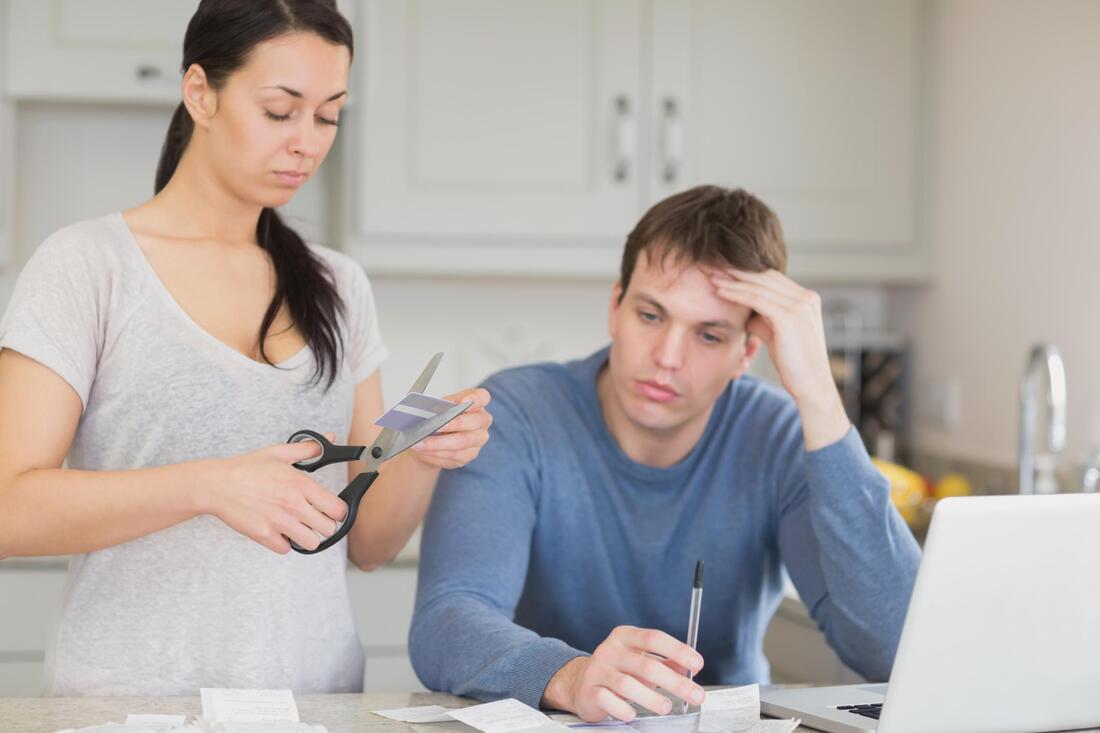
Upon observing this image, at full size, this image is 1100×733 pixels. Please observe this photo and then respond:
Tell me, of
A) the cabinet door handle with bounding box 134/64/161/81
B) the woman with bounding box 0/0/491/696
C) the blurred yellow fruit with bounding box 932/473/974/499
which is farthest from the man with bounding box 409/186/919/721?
the cabinet door handle with bounding box 134/64/161/81

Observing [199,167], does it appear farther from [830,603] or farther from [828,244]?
[828,244]

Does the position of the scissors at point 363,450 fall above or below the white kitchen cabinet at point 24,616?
above

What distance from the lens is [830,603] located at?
1534mm

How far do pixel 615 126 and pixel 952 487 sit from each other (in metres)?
0.98

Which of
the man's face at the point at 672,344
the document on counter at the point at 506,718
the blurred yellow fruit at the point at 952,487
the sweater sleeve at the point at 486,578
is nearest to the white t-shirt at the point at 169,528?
the sweater sleeve at the point at 486,578

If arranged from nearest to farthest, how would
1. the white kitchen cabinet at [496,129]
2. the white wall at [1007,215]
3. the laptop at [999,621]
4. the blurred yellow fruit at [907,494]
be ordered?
1. the laptop at [999,621]
2. the white wall at [1007,215]
3. the blurred yellow fruit at [907,494]
4. the white kitchen cabinet at [496,129]

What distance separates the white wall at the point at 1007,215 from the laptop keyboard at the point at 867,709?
132 cm

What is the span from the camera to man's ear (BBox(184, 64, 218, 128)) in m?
1.33

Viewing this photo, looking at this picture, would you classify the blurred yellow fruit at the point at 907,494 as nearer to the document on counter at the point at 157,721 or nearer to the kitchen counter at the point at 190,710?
the kitchen counter at the point at 190,710

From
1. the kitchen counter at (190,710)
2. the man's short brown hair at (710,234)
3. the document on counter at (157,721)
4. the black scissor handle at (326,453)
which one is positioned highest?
the man's short brown hair at (710,234)

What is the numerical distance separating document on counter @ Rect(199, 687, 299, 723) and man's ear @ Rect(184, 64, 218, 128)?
0.54 metres

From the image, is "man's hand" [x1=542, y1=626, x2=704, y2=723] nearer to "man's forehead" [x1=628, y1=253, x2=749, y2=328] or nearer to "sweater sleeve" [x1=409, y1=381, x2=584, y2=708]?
"sweater sleeve" [x1=409, y1=381, x2=584, y2=708]

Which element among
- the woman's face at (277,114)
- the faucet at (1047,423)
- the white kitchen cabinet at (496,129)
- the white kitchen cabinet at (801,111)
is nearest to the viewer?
the woman's face at (277,114)

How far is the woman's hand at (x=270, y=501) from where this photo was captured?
3.77ft
